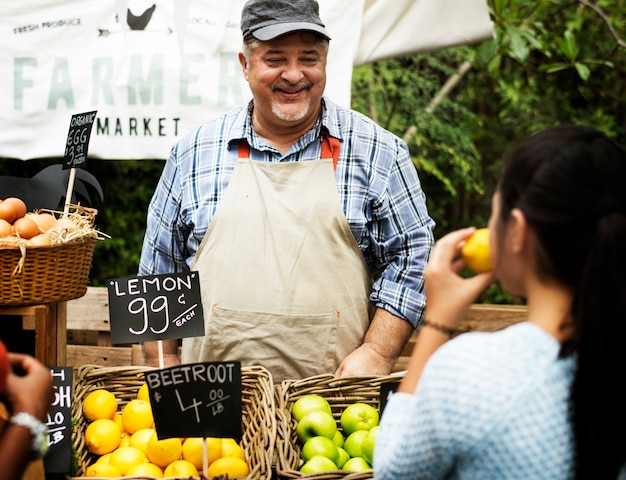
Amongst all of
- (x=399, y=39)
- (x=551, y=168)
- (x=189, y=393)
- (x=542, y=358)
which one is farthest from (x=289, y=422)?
(x=399, y=39)

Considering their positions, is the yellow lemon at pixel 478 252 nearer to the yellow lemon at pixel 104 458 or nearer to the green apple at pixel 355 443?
the green apple at pixel 355 443

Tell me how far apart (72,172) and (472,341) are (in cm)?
177

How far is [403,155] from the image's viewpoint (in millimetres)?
2887

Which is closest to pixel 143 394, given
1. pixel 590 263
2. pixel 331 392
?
pixel 331 392

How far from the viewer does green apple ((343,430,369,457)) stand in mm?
2143

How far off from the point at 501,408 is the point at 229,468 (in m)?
0.93

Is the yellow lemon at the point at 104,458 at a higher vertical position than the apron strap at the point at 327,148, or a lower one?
lower

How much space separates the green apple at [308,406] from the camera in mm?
2221

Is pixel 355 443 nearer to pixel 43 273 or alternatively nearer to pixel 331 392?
pixel 331 392

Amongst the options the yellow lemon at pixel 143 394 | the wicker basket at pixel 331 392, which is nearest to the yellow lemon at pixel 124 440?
the yellow lemon at pixel 143 394

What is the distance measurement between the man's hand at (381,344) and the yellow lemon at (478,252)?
1.19 m

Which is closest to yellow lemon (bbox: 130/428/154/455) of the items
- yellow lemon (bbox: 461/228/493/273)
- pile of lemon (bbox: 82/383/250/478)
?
pile of lemon (bbox: 82/383/250/478)

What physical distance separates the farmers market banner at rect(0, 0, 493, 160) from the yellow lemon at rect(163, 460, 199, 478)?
1969 millimetres

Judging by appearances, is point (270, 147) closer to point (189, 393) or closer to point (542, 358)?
point (189, 393)
